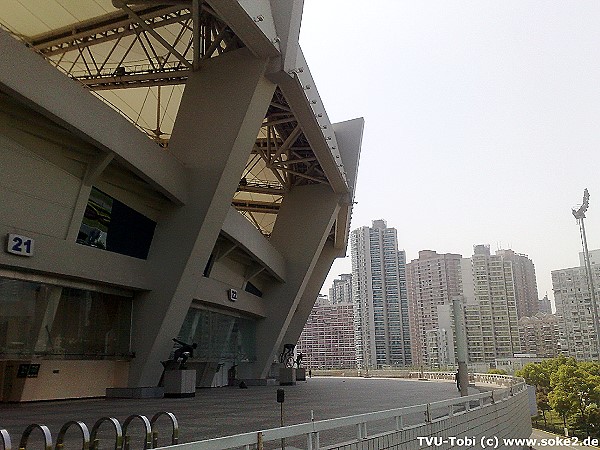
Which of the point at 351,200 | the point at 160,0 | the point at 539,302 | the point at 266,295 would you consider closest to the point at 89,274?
the point at 160,0

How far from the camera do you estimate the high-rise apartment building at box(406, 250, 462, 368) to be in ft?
250

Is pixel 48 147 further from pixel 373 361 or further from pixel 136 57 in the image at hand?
pixel 373 361

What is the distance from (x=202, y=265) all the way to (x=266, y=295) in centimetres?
1307

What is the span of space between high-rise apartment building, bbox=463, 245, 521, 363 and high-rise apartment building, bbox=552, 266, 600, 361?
223 inches

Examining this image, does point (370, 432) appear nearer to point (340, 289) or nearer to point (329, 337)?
point (329, 337)

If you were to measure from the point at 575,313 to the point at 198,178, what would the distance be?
186 ft

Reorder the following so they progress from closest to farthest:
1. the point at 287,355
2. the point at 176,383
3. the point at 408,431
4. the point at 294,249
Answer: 1. the point at 408,431
2. the point at 176,383
3. the point at 294,249
4. the point at 287,355

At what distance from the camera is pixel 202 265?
20672 mm

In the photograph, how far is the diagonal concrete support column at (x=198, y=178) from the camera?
19.5m

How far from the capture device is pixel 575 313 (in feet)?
203

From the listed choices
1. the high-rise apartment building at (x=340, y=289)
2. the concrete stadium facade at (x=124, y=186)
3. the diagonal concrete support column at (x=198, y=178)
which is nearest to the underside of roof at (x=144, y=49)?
the concrete stadium facade at (x=124, y=186)

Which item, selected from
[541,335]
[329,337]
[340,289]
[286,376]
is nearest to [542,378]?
[541,335]

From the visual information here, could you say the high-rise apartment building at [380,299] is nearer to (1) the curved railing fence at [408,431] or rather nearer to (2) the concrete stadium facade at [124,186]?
(2) the concrete stadium facade at [124,186]

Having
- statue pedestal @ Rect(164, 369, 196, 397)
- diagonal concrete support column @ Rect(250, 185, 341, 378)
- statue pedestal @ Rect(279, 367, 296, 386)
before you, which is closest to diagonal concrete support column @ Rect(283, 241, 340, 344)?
diagonal concrete support column @ Rect(250, 185, 341, 378)
